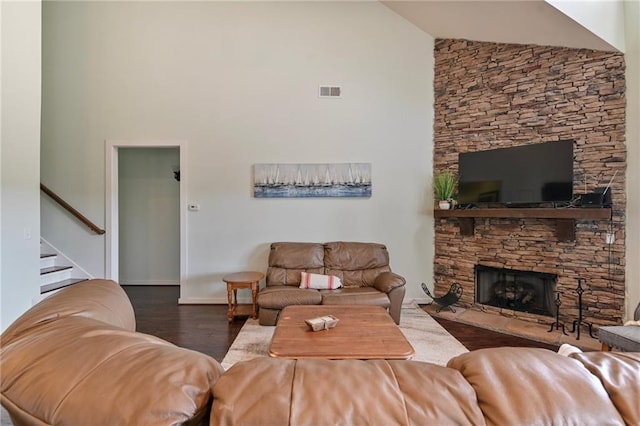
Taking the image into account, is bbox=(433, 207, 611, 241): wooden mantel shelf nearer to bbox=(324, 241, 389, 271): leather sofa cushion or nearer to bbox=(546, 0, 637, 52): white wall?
bbox=(324, 241, 389, 271): leather sofa cushion

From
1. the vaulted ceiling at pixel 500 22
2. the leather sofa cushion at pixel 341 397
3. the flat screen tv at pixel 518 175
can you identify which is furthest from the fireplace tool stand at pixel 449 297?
the leather sofa cushion at pixel 341 397

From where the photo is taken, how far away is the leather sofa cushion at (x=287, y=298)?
3.43m

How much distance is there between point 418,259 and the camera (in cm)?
456

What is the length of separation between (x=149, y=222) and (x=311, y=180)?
3425 millimetres

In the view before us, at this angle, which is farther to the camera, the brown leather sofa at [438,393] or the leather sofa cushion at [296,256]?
the leather sofa cushion at [296,256]

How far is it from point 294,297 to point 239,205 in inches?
69.6

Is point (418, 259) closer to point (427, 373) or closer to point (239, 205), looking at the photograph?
point (239, 205)

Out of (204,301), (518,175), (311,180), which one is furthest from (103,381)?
(518,175)

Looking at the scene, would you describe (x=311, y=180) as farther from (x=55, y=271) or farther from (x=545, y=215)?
(x=55, y=271)

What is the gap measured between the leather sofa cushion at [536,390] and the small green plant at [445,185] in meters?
3.76

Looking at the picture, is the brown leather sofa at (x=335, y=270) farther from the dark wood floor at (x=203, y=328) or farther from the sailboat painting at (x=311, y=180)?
the sailboat painting at (x=311, y=180)

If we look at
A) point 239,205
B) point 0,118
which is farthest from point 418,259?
point 0,118

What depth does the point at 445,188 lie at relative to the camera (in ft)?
13.9

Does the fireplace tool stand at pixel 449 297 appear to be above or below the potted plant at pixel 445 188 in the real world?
below
